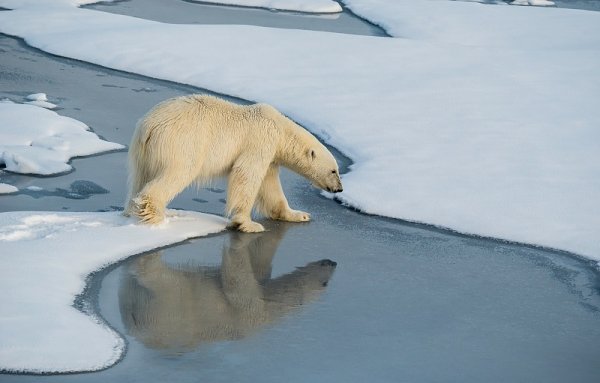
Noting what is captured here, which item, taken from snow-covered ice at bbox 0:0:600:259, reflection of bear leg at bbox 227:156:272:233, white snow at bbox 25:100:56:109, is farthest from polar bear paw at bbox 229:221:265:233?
white snow at bbox 25:100:56:109

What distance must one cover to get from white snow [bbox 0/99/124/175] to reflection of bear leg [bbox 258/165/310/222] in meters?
1.87

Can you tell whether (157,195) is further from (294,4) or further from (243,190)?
(294,4)

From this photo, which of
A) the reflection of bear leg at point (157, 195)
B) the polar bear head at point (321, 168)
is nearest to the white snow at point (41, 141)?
the reflection of bear leg at point (157, 195)

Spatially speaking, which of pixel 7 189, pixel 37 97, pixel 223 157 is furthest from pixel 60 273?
pixel 37 97

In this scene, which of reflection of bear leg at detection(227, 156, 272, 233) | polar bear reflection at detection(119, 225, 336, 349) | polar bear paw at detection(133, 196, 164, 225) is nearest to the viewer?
polar bear reflection at detection(119, 225, 336, 349)

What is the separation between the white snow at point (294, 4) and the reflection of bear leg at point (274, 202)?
11.8m

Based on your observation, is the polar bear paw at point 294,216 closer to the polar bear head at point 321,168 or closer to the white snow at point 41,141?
the polar bear head at point 321,168

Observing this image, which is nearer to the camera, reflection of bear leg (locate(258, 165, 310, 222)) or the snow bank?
the snow bank

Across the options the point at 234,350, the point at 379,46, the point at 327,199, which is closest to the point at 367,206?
the point at 327,199

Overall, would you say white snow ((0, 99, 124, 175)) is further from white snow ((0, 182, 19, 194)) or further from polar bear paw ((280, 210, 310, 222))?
polar bear paw ((280, 210, 310, 222))

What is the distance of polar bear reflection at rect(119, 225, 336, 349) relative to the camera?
5102 millimetres

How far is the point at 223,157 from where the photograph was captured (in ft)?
22.5

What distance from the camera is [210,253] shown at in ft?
21.1

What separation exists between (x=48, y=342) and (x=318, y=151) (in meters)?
3.10
